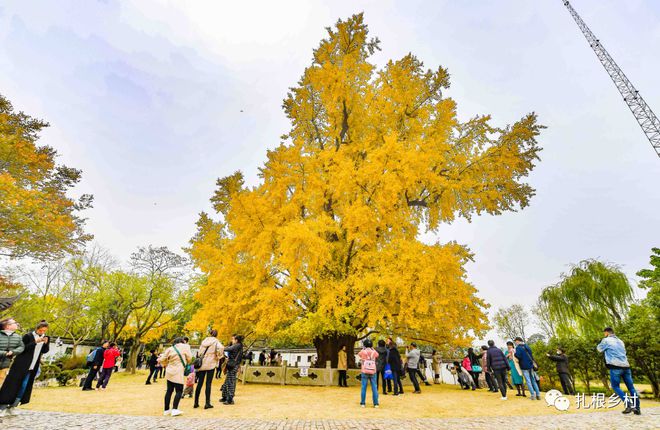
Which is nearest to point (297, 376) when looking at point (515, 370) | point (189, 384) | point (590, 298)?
point (189, 384)

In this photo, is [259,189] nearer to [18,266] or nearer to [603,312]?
[603,312]

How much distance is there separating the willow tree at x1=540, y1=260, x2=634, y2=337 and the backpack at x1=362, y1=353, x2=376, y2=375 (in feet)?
58.1

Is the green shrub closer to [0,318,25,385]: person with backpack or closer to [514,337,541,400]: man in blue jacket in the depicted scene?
[0,318,25,385]: person with backpack

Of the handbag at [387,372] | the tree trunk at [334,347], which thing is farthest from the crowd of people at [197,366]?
the tree trunk at [334,347]

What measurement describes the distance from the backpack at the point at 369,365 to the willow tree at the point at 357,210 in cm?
296

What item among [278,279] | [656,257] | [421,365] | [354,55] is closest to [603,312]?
[656,257]

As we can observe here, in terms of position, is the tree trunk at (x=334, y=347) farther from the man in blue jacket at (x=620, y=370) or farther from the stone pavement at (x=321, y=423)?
the man in blue jacket at (x=620, y=370)

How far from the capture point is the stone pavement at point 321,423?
527cm

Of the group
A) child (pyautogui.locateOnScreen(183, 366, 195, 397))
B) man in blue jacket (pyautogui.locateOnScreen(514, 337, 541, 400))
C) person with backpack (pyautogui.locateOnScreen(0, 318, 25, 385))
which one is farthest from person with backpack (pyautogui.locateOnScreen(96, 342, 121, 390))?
man in blue jacket (pyautogui.locateOnScreen(514, 337, 541, 400))

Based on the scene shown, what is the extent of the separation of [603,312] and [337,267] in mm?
17897

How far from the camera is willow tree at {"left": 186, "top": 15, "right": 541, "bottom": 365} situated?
36.2 feet

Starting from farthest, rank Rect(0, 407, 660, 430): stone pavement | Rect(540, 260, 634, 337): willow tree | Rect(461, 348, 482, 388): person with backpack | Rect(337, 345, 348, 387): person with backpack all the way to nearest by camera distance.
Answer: Rect(540, 260, 634, 337): willow tree, Rect(461, 348, 482, 388): person with backpack, Rect(337, 345, 348, 387): person with backpack, Rect(0, 407, 660, 430): stone pavement

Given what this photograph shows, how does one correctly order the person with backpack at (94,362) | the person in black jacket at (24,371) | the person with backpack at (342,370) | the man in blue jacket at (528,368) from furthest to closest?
the person with backpack at (342,370) → the person with backpack at (94,362) → the man in blue jacket at (528,368) → the person in black jacket at (24,371)

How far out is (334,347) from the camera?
46.4 ft
